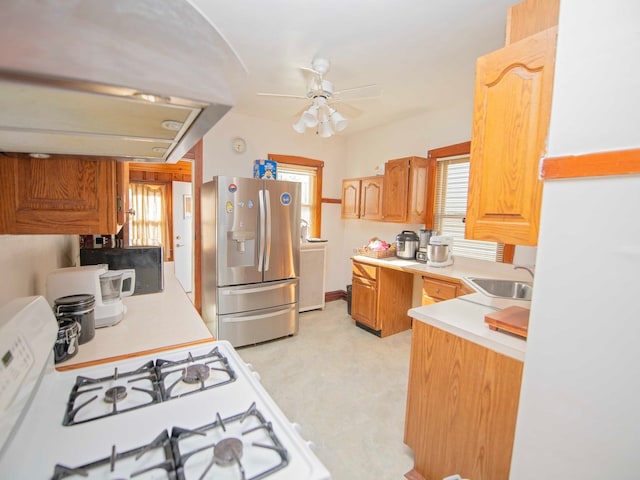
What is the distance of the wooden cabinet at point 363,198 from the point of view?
382cm

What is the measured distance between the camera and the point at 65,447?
2.34 feet

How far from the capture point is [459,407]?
4.58 ft

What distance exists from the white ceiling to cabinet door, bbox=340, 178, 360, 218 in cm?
137

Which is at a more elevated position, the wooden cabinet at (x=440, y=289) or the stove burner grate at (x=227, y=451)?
the stove burner grate at (x=227, y=451)

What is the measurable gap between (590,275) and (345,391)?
77.4 inches

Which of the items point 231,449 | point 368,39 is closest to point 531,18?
point 368,39

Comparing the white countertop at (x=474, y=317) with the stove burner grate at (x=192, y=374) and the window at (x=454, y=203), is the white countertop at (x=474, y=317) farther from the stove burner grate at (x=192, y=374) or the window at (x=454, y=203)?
the stove burner grate at (x=192, y=374)

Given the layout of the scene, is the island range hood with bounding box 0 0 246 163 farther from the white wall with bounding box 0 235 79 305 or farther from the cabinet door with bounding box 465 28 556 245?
the cabinet door with bounding box 465 28 556 245

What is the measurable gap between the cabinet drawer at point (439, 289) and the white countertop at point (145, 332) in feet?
6.67

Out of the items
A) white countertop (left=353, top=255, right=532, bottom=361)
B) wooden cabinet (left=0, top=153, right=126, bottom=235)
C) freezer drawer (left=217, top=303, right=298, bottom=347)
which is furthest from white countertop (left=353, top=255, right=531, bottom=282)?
wooden cabinet (left=0, top=153, right=126, bottom=235)

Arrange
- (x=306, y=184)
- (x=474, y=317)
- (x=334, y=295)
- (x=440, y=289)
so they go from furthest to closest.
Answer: (x=334, y=295), (x=306, y=184), (x=440, y=289), (x=474, y=317)

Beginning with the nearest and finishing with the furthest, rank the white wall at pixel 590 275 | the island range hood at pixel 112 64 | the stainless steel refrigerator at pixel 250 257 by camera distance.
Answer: the island range hood at pixel 112 64
the white wall at pixel 590 275
the stainless steel refrigerator at pixel 250 257

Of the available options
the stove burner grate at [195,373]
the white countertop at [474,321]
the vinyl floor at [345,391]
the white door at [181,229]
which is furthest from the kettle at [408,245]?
the white door at [181,229]

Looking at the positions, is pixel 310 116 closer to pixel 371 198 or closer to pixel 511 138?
pixel 511 138
